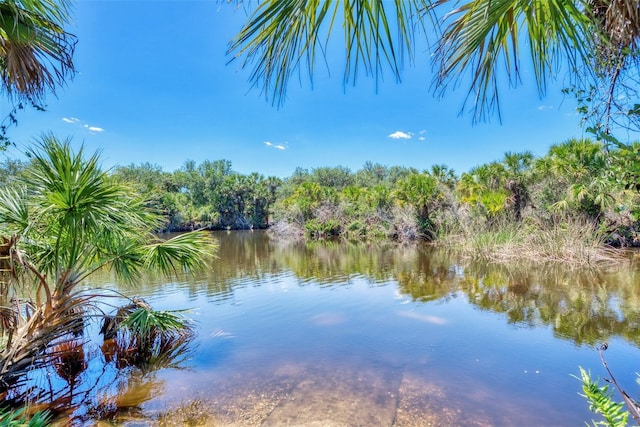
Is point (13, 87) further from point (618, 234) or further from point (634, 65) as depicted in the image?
point (618, 234)

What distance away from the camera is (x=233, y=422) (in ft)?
11.8

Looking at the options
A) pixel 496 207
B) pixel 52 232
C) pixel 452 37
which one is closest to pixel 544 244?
pixel 496 207

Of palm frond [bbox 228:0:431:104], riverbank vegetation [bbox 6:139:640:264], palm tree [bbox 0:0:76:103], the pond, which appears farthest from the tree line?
the pond

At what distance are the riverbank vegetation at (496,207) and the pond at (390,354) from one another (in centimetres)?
201

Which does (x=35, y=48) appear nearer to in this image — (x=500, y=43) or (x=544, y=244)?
(x=500, y=43)

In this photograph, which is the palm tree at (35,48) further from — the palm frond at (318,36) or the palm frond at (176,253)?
the palm frond at (176,253)

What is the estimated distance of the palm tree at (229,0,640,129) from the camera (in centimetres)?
118

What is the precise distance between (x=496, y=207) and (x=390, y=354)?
38.4 feet

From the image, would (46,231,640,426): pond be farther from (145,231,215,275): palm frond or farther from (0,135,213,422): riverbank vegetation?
(145,231,215,275): palm frond

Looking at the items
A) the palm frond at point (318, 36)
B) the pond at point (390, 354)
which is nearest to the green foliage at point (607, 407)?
the palm frond at point (318, 36)

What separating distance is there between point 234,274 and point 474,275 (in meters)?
7.74

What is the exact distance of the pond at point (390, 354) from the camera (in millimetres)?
3689

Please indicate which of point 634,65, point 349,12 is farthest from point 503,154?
point 349,12

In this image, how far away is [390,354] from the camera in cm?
509
